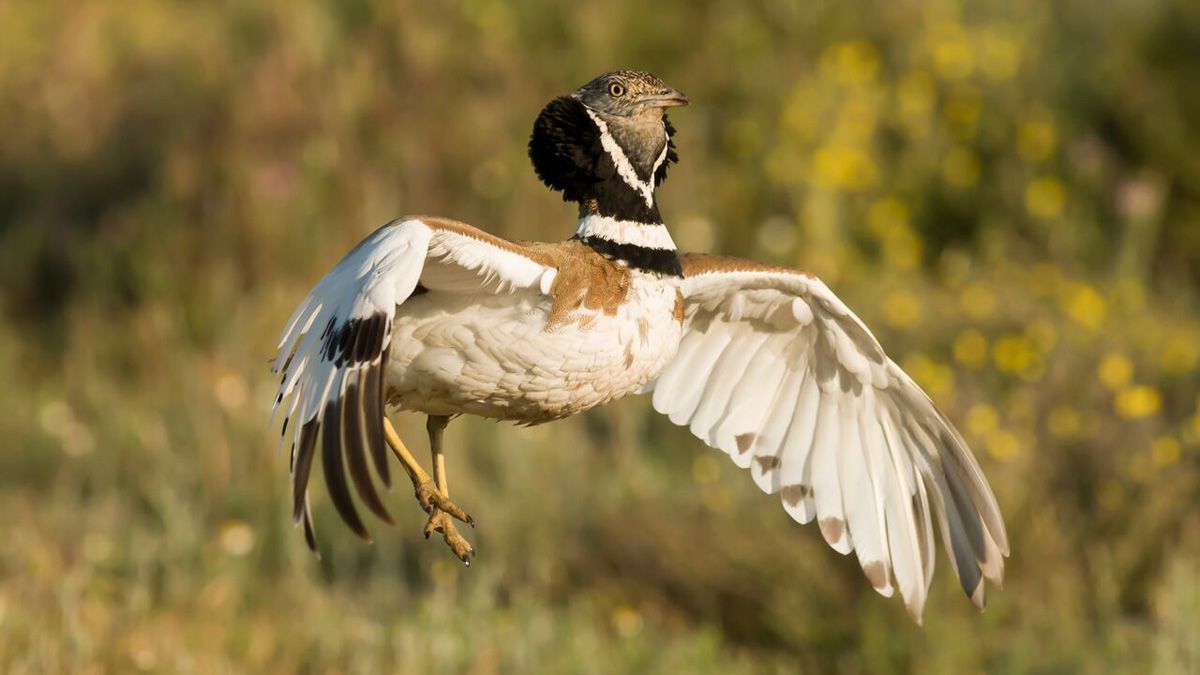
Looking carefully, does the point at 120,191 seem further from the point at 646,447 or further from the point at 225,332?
the point at 646,447

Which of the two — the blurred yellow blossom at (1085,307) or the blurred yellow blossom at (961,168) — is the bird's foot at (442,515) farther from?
the blurred yellow blossom at (961,168)

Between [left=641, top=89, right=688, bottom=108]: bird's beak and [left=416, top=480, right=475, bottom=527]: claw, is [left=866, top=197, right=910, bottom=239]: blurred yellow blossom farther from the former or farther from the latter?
[left=416, top=480, right=475, bottom=527]: claw

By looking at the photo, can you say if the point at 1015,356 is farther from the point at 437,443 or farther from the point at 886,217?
the point at 437,443

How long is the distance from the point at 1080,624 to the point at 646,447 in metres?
2.36

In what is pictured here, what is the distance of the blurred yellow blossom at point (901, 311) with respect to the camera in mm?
8906

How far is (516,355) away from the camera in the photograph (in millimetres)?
4105

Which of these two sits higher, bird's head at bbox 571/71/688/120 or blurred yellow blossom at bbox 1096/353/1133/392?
bird's head at bbox 571/71/688/120

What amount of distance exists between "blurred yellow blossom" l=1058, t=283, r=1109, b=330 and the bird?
131 inches

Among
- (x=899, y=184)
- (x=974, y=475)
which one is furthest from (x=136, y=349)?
(x=974, y=475)

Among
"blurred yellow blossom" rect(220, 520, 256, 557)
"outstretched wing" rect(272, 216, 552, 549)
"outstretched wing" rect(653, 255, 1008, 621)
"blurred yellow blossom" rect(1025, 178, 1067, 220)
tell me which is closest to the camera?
"outstretched wing" rect(272, 216, 552, 549)

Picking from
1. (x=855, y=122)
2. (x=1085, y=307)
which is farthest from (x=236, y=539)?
(x=855, y=122)

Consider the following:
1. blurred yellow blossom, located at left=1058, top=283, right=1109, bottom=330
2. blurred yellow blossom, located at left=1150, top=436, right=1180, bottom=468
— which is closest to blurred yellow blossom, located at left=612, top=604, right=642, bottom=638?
blurred yellow blossom, located at left=1150, top=436, right=1180, bottom=468

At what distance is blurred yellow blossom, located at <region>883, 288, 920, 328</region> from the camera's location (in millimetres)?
8906

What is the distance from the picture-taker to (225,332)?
379 inches
